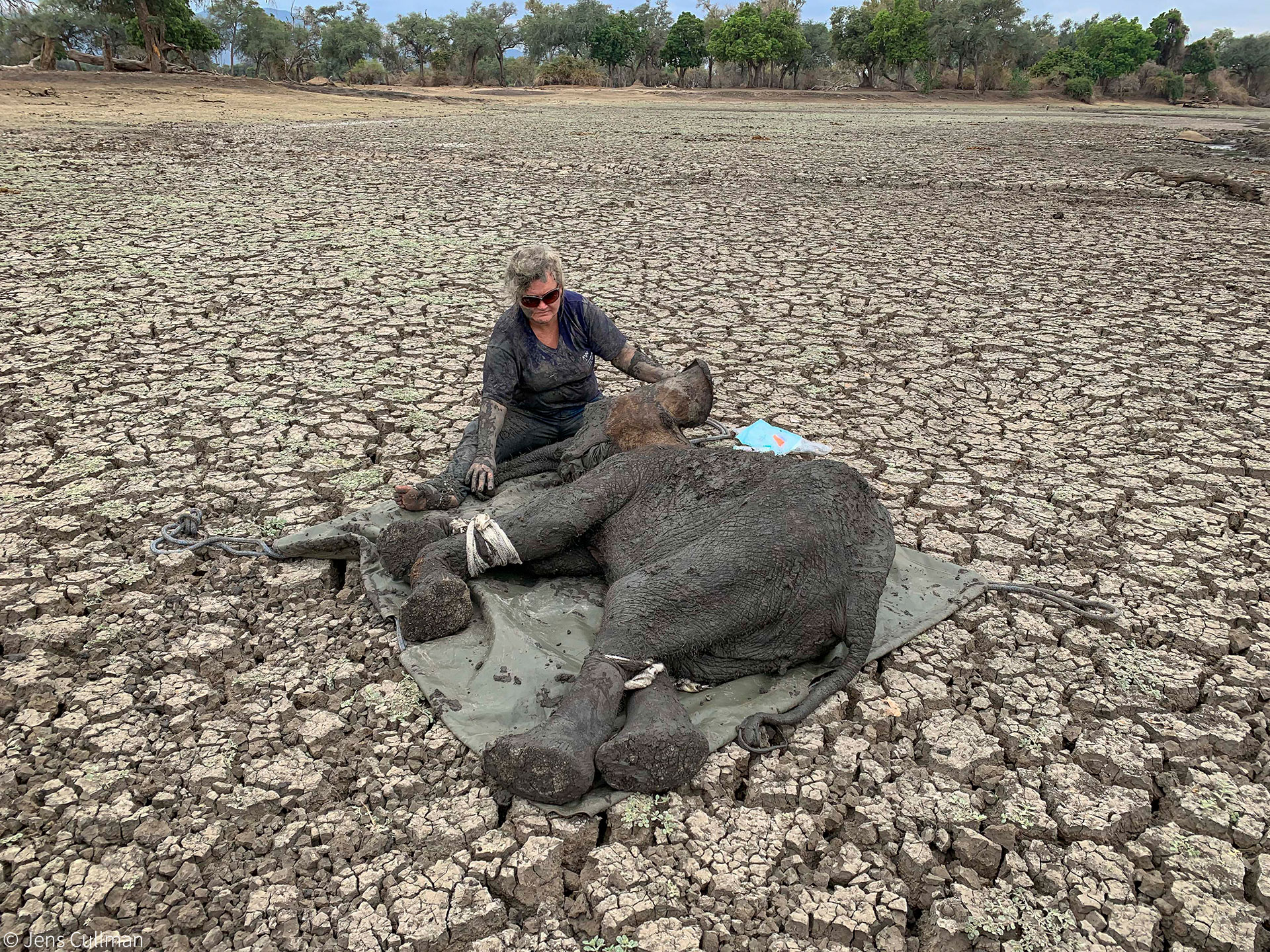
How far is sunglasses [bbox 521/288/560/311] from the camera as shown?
11.2 ft

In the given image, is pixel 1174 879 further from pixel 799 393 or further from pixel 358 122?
pixel 358 122

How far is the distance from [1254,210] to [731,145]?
961cm

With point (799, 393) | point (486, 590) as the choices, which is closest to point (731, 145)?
Result: point (799, 393)

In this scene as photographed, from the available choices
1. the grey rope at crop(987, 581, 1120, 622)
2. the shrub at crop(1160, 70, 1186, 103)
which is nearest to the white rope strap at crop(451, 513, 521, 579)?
the grey rope at crop(987, 581, 1120, 622)

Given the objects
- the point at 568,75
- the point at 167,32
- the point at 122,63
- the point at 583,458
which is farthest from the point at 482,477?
the point at 568,75

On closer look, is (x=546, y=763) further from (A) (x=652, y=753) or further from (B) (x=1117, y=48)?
(B) (x=1117, y=48)

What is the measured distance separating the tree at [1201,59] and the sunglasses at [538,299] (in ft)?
203

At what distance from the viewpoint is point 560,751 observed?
203 cm

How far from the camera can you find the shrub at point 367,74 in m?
46.4

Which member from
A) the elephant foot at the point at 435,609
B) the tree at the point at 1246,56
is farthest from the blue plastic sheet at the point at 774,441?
the tree at the point at 1246,56

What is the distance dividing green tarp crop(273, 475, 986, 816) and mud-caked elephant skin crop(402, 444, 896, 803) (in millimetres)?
72

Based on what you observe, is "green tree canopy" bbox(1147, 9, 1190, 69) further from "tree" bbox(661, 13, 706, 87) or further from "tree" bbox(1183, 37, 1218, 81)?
"tree" bbox(661, 13, 706, 87)

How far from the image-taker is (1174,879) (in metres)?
2.02

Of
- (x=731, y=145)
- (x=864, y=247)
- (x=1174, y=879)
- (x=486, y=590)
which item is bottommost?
(x=1174, y=879)
